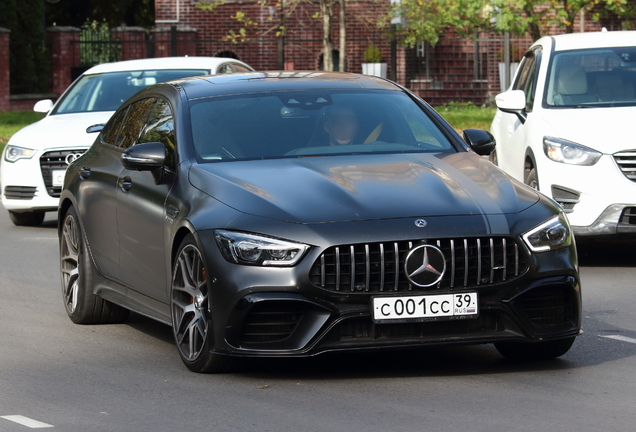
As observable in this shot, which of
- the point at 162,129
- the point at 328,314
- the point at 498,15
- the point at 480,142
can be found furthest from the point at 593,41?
the point at 498,15

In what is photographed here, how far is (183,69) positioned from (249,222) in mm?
9482

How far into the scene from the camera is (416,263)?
5773 millimetres

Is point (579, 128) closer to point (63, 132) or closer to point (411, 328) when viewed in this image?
point (411, 328)

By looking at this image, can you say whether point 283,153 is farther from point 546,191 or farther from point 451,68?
point 451,68

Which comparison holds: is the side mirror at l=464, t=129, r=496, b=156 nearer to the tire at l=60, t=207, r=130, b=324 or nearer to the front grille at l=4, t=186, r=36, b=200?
the tire at l=60, t=207, r=130, b=324

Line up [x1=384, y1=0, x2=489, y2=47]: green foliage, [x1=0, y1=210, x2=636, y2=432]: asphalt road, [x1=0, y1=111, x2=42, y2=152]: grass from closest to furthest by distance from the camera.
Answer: [x1=0, y1=210, x2=636, y2=432]: asphalt road, [x1=0, y1=111, x2=42, y2=152]: grass, [x1=384, y1=0, x2=489, y2=47]: green foliage

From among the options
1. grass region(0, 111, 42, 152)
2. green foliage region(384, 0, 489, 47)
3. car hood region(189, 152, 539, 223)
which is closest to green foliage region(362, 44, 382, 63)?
green foliage region(384, 0, 489, 47)

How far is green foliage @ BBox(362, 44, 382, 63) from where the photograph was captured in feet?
124

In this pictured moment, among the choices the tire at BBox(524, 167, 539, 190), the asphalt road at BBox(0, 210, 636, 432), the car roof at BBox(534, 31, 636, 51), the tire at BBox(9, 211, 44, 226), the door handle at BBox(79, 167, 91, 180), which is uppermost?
the car roof at BBox(534, 31, 636, 51)

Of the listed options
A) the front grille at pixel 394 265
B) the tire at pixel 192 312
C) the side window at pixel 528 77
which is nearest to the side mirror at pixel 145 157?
the tire at pixel 192 312

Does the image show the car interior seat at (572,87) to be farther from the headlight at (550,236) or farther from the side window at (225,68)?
the side window at (225,68)

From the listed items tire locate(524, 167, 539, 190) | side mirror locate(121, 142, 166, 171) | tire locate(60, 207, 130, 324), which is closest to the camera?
side mirror locate(121, 142, 166, 171)

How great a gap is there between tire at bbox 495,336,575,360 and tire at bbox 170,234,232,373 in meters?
1.47

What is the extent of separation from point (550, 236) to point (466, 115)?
23.7m
